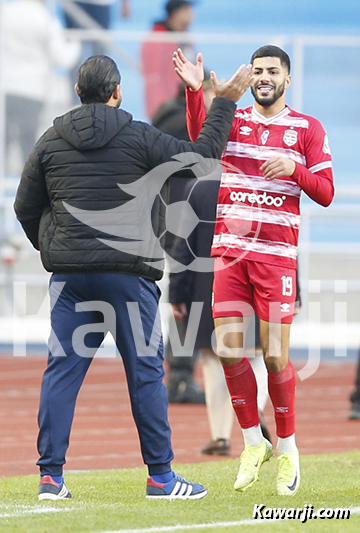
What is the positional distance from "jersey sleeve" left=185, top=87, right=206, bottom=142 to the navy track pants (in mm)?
917

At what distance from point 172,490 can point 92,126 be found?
1.77 m

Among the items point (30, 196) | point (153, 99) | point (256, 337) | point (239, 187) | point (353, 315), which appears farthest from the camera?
point (353, 315)

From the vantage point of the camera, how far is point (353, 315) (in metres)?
16.4

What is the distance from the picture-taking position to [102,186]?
5.63 m

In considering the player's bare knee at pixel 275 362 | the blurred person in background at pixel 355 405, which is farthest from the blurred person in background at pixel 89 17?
the player's bare knee at pixel 275 362

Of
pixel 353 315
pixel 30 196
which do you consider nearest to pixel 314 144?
pixel 30 196

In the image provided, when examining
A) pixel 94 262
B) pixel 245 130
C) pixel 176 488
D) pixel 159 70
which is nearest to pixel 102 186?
pixel 94 262

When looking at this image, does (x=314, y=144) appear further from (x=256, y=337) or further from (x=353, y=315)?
(x=353, y=315)

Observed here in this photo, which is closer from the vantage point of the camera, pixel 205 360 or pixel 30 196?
pixel 30 196

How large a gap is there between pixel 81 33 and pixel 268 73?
384 inches

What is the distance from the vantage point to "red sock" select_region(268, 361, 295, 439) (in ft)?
20.1

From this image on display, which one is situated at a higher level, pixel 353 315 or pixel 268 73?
pixel 268 73

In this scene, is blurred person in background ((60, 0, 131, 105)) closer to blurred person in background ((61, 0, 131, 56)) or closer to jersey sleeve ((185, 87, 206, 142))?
blurred person in background ((61, 0, 131, 56))

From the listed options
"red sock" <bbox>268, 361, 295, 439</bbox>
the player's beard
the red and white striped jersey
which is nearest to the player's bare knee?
"red sock" <bbox>268, 361, 295, 439</bbox>
